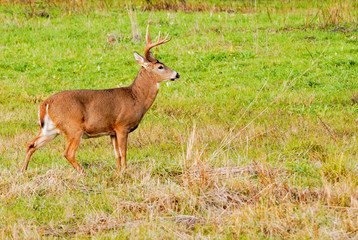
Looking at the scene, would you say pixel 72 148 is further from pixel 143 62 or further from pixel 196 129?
pixel 196 129

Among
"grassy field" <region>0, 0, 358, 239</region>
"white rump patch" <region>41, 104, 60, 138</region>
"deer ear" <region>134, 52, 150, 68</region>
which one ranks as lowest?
"grassy field" <region>0, 0, 358, 239</region>

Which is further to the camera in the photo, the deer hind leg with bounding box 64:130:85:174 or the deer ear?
the deer ear

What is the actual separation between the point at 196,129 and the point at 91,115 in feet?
7.61

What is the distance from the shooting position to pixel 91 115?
22.7 ft

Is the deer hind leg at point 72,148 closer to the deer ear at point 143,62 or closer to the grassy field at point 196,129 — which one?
the grassy field at point 196,129

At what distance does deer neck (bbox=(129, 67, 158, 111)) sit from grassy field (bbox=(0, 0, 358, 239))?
71cm

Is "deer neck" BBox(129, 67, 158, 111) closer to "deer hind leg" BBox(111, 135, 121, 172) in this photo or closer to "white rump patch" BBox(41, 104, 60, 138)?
"deer hind leg" BBox(111, 135, 121, 172)

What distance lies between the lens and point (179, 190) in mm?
5605

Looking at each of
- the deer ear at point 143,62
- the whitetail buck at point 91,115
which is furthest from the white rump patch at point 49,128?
the deer ear at point 143,62

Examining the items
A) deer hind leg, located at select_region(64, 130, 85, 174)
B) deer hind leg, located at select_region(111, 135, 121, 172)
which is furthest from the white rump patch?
deer hind leg, located at select_region(111, 135, 121, 172)

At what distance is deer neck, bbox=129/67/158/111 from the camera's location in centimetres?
752

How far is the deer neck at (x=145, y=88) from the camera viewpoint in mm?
7516

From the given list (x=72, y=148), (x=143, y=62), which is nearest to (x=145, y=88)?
(x=143, y=62)

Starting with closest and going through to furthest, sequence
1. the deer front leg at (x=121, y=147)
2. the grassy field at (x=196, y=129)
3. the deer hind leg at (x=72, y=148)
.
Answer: the grassy field at (x=196, y=129)
the deer hind leg at (x=72, y=148)
the deer front leg at (x=121, y=147)
